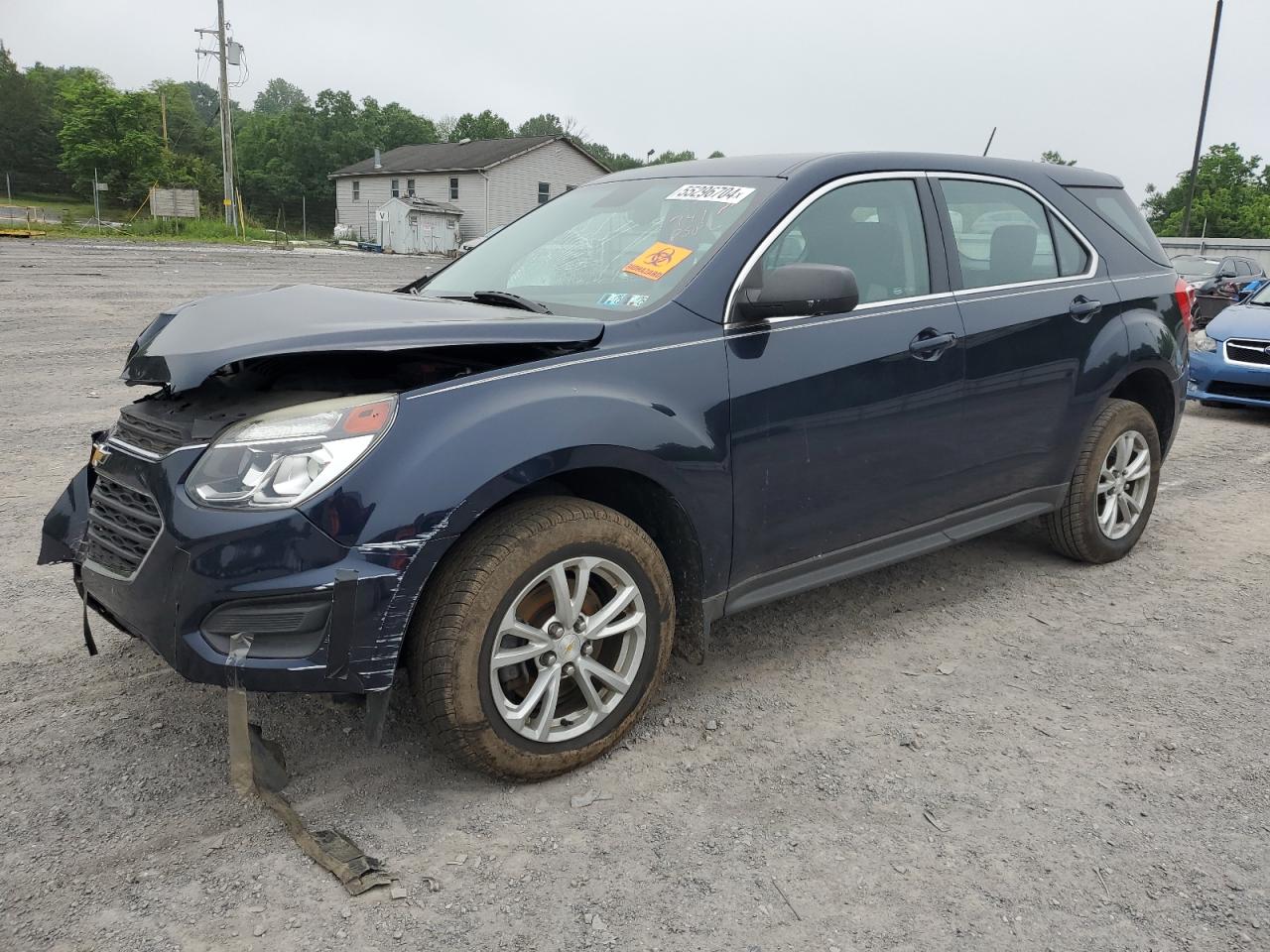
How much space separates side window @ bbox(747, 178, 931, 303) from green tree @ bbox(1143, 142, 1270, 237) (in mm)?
62763

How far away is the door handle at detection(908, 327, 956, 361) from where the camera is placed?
3.81m

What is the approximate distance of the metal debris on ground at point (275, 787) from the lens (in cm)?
256

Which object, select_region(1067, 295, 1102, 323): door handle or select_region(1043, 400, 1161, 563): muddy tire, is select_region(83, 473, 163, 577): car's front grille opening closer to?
select_region(1067, 295, 1102, 323): door handle

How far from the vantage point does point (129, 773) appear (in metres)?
2.98

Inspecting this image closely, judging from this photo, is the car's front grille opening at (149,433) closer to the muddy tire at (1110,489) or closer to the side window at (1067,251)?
the side window at (1067,251)

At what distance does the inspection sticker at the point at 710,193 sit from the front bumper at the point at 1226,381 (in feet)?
24.6

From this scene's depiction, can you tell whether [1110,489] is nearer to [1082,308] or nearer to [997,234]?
[1082,308]

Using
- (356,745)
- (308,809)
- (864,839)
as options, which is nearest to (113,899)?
(308,809)

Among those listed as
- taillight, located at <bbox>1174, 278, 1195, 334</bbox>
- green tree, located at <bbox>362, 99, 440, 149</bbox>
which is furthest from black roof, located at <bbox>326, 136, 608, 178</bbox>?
taillight, located at <bbox>1174, 278, 1195, 334</bbox>

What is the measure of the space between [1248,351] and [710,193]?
8.05 metres

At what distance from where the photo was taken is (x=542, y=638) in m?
2.91

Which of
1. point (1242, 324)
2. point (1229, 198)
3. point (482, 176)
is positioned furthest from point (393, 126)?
point (1242, 324)

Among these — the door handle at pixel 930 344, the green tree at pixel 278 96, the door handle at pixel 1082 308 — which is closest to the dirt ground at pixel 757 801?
the door handle at pixel 930 344

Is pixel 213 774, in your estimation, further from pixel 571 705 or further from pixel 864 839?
pixel 864 839
